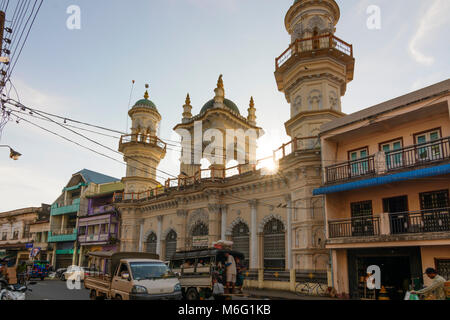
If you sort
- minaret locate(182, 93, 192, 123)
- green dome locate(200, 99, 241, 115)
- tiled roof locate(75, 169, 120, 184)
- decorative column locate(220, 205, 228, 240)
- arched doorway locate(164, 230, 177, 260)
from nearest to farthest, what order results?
decorative column locate(220, 205, 228, 240), arched doorway locate(164, 230, 177, 260), green dome locate(200, 99, 241, 115), minaret locate(182, 93, 192, 123), tiled roof locate(75, 169, 120, 184)

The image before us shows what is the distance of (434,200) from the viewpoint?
14797 millimetres

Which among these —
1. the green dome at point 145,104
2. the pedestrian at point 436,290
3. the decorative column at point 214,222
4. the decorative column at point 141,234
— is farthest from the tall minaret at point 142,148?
the pedestrian at point 436,290

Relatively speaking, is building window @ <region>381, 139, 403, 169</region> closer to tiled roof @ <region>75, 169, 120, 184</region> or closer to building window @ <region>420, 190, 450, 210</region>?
building window @ <region>420, 190, 450, 210</region>

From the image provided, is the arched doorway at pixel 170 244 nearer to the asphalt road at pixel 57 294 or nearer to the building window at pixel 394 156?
the asphalt road at pixel 57 294

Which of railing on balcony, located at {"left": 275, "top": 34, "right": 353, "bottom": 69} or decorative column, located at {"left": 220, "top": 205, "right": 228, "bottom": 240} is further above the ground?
railing on balcony, located at {"left": 275, "top": 34, "right": 353, "bottom": 69}

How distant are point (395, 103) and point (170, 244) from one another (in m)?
21.1

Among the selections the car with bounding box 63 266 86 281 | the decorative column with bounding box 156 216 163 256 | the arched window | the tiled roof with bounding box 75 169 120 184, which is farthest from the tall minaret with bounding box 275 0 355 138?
the tiled roof with bounding box 75 169 120 184

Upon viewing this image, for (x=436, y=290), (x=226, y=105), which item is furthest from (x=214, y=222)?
(x=436, y=290)

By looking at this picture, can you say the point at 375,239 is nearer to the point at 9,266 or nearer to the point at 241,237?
the point at 241,237

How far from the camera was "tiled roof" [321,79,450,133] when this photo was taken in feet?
46.8

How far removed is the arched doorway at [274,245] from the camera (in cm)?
2147

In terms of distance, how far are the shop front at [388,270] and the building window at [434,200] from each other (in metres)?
1.87

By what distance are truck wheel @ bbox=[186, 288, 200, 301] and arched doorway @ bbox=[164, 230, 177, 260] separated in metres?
13.6
